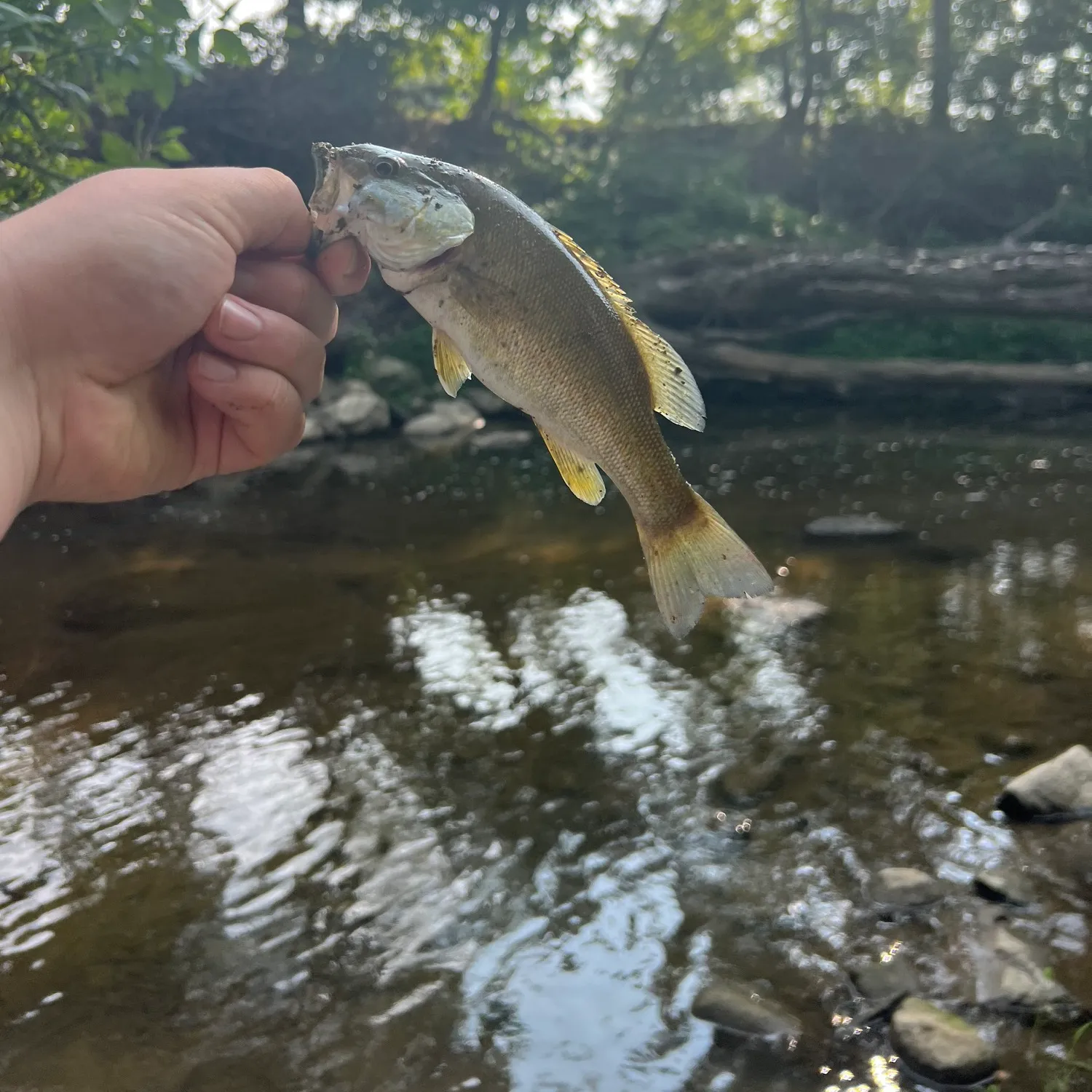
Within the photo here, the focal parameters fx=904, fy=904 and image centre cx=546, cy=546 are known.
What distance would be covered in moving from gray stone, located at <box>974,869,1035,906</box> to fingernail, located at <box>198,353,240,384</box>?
2.89 meters

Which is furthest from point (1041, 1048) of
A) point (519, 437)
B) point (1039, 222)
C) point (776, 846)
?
point (1039, 222)

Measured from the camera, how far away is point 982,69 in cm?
2170

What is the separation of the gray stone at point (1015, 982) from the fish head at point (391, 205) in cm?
257

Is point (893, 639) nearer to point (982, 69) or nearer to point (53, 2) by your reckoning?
point (53, 2)

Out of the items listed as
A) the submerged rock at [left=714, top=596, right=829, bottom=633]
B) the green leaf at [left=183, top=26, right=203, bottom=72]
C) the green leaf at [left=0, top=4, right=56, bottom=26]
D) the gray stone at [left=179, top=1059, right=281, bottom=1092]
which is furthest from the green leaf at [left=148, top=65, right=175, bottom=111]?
the submerged rock at [left=714, top=596, right=829, bottom=633]

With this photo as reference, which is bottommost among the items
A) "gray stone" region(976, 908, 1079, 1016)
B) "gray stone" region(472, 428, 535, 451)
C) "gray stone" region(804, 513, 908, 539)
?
"gray stone" region(976, 908, 1079, 1016)

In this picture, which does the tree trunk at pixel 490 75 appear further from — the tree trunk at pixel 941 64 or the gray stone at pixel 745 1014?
the gray stone at pixel 745 1014

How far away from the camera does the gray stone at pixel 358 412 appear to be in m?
13.0

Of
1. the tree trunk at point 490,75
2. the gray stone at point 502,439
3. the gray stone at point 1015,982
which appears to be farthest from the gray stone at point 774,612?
the tree trunk at point 490,75

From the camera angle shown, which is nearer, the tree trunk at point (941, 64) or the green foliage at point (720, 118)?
the green foliage at point (720, 118)

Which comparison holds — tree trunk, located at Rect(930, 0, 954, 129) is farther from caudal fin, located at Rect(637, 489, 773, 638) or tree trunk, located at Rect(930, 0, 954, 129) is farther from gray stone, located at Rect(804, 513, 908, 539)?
caudal fin, located at Rect(637, 489, 773, 638)

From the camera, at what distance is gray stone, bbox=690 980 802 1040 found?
8.50 ft

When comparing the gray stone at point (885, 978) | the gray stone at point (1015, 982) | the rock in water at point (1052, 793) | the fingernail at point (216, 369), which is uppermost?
the fingernail at point (216, 369)

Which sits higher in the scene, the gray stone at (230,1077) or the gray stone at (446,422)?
the gray stone at (446,422)
